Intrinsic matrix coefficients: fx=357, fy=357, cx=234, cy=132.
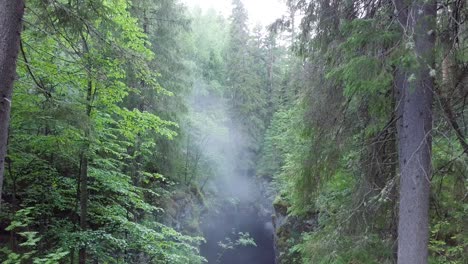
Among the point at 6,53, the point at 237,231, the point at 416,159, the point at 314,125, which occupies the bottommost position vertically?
the point at 416,159

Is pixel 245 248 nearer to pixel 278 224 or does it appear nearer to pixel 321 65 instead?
pixel 278 224

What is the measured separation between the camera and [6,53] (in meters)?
3.50

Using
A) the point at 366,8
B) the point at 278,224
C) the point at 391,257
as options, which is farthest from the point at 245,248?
the point at 366,8

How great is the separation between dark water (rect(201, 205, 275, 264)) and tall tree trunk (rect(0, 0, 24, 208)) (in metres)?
18.9

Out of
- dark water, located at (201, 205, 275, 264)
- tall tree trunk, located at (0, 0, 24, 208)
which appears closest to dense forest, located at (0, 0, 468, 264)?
tall tree trunk, located at (0, 0, 24, 208)

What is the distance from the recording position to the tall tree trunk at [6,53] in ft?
11.4

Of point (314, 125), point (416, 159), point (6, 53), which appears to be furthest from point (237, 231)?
point (6, 53)

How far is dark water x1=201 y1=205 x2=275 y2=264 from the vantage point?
23.5 metres

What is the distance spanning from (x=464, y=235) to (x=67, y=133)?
612 cm

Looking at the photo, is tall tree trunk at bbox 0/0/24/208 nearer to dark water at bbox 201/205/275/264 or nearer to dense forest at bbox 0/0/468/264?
dense forest at bbox 0/0/468/264

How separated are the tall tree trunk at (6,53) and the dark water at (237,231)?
1895cm

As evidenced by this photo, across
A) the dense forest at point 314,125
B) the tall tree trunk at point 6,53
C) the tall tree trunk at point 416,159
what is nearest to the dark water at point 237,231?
the dense forest at point 314,125

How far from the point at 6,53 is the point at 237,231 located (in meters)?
25.5

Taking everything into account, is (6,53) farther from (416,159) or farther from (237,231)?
(237,231)
